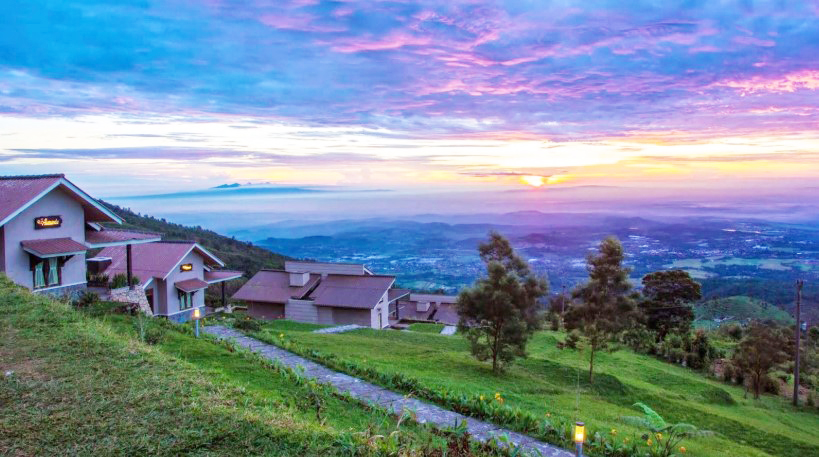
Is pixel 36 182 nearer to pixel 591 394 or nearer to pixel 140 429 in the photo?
pixel 140 429

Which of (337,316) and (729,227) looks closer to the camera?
(337,316)

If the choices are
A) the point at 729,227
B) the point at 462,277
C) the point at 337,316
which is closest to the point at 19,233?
the point at 337,316

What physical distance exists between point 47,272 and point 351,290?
56.2 ft

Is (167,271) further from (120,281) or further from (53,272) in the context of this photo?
(53,272)

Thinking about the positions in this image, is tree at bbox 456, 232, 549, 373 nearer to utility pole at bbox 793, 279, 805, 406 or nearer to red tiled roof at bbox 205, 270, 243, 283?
utility pole at bbox 793, 279, 805, 406

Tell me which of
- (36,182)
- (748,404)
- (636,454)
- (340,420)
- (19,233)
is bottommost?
(748,404)

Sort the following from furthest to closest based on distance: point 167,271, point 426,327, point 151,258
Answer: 1. point 426,327
2. point 151,258
3. point 167,271

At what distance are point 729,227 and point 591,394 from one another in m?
58.1

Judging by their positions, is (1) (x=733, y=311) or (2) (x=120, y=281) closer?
(2) (x=120, y=281)

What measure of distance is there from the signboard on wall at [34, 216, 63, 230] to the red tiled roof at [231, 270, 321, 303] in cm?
1520

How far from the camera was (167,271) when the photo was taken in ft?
79.5

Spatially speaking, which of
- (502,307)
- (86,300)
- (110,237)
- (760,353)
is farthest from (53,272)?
(760,353)

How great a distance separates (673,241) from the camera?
187 feet

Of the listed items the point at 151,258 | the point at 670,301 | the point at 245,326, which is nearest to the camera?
the point at 245,326
